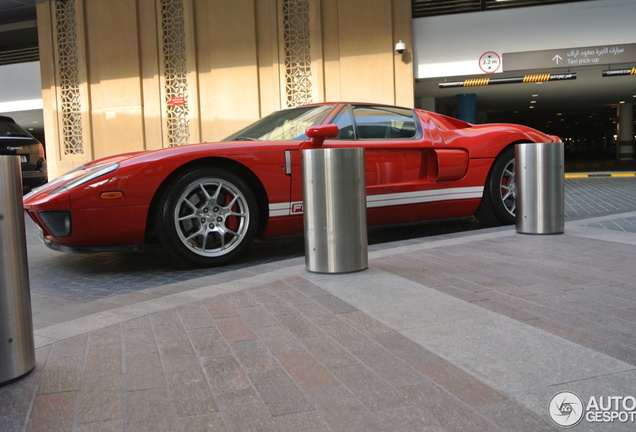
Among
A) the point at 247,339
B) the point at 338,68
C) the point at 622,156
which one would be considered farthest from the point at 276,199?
the point at 622,156

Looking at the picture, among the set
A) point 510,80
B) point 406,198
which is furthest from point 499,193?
point 510,80

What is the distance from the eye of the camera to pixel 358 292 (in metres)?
3.35

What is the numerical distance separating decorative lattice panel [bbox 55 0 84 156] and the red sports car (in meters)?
12.9

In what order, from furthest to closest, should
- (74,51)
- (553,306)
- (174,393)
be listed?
1. (74,51)
2. (553,306)
3. (174,393)

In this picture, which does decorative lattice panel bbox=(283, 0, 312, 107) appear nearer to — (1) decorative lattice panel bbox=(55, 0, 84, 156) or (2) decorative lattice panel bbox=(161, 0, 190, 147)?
(2) decorative lattice panel bbox=(161, 0, 190, 147)

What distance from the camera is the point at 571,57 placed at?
13859 mm

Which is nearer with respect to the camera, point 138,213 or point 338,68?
point 138,213

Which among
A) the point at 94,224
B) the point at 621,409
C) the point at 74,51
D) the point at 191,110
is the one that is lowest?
the point at 621,409

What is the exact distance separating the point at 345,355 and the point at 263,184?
2520 millimetres

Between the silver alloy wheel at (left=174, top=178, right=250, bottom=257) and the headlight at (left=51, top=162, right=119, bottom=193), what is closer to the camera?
the headlight at (left=51, top=162, right=119, bottom=193)

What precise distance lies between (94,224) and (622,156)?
100 ft

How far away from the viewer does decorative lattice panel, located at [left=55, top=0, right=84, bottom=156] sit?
54.2 ft

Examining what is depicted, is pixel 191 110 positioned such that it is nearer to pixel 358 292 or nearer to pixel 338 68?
pixel 338 68

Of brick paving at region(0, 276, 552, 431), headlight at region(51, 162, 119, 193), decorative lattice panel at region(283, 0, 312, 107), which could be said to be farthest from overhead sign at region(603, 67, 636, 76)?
brick paving at region(0, 276, 552, 431)
